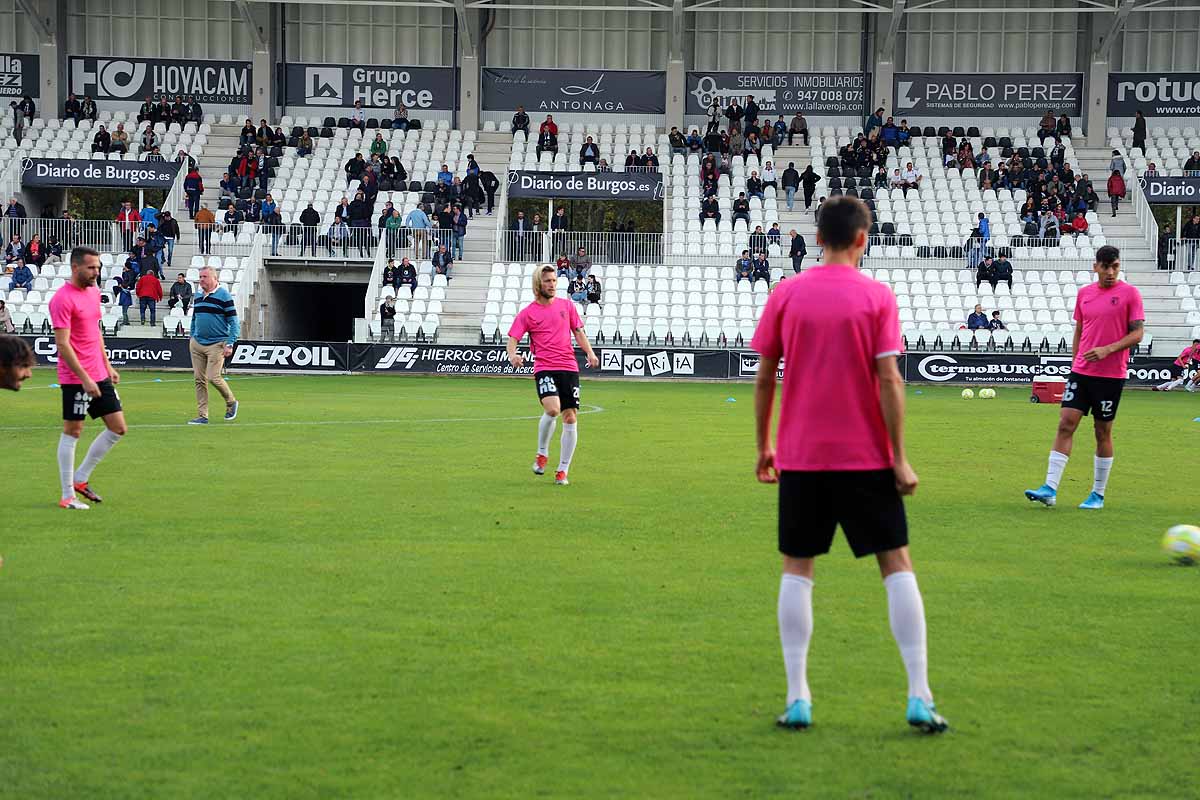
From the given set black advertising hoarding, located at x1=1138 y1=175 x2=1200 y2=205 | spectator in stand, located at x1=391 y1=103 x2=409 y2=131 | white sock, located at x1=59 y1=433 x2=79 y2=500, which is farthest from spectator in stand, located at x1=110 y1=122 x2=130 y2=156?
white sock, located at x1=59 y1=433 x2=79 y2=500

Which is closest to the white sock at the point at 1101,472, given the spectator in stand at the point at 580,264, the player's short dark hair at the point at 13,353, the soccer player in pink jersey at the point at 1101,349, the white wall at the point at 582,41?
the soccer player in pink jersey at the point at 1101,349

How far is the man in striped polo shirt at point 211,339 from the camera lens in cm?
1902

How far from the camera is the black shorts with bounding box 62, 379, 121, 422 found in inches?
414

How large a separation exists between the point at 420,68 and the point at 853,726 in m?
46.0

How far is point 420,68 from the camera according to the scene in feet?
159

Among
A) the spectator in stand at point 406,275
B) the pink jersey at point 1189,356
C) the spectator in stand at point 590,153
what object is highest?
the spectator in stand at point 590,153

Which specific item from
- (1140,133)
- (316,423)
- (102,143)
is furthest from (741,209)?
(316,423)

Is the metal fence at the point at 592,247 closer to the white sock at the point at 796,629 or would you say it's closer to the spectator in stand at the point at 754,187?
the spectator in stand at the point at 754,187

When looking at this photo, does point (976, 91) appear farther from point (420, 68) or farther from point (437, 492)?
point (437, 492)

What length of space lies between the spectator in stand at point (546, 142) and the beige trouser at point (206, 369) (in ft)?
87.7

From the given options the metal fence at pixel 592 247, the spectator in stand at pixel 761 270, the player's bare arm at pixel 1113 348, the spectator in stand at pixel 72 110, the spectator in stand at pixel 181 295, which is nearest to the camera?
the player's bare arm at pixel 1113 348

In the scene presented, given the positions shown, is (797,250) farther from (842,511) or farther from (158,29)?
(842,511)

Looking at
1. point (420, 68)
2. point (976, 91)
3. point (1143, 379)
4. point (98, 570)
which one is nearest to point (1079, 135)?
point (976, 91)

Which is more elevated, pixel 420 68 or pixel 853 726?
pixel 420 68
